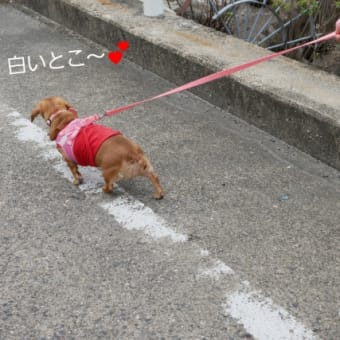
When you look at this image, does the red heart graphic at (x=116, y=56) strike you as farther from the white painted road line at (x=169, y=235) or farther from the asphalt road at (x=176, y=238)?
the white painted road line at (x=169, y=235)

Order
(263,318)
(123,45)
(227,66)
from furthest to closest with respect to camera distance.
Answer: (123,45) < (227,66) < (263,318)

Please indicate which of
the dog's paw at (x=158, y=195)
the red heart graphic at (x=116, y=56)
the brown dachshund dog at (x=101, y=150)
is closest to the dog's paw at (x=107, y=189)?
the brown dachshund dog at (x=101, y=150)

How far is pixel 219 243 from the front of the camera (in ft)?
9.73

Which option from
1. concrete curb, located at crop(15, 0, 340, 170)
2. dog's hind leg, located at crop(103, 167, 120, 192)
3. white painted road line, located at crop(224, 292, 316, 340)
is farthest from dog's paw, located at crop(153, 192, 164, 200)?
concrete curb, located at crop(15, 0, 340, 170)

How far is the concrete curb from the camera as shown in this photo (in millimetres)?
3740

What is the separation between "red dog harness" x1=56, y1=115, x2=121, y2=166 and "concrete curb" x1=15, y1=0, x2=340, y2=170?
1.23 metres

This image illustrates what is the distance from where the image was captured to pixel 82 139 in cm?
329

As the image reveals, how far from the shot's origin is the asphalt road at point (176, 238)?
8.22 feet

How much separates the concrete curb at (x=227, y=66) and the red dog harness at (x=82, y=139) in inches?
48.4

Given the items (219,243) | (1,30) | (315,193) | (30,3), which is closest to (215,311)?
(219,243)

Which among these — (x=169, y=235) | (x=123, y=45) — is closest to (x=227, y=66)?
(x=123, y=45)

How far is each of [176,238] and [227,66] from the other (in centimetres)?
184

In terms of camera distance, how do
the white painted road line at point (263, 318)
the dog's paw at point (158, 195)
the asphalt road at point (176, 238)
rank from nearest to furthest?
the white painted road line at point (263, 318), the asphalt road at point (176, 238), the dog's paw at point (158, 195)

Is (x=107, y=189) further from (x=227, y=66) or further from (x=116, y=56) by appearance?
(x=116, y=56)
